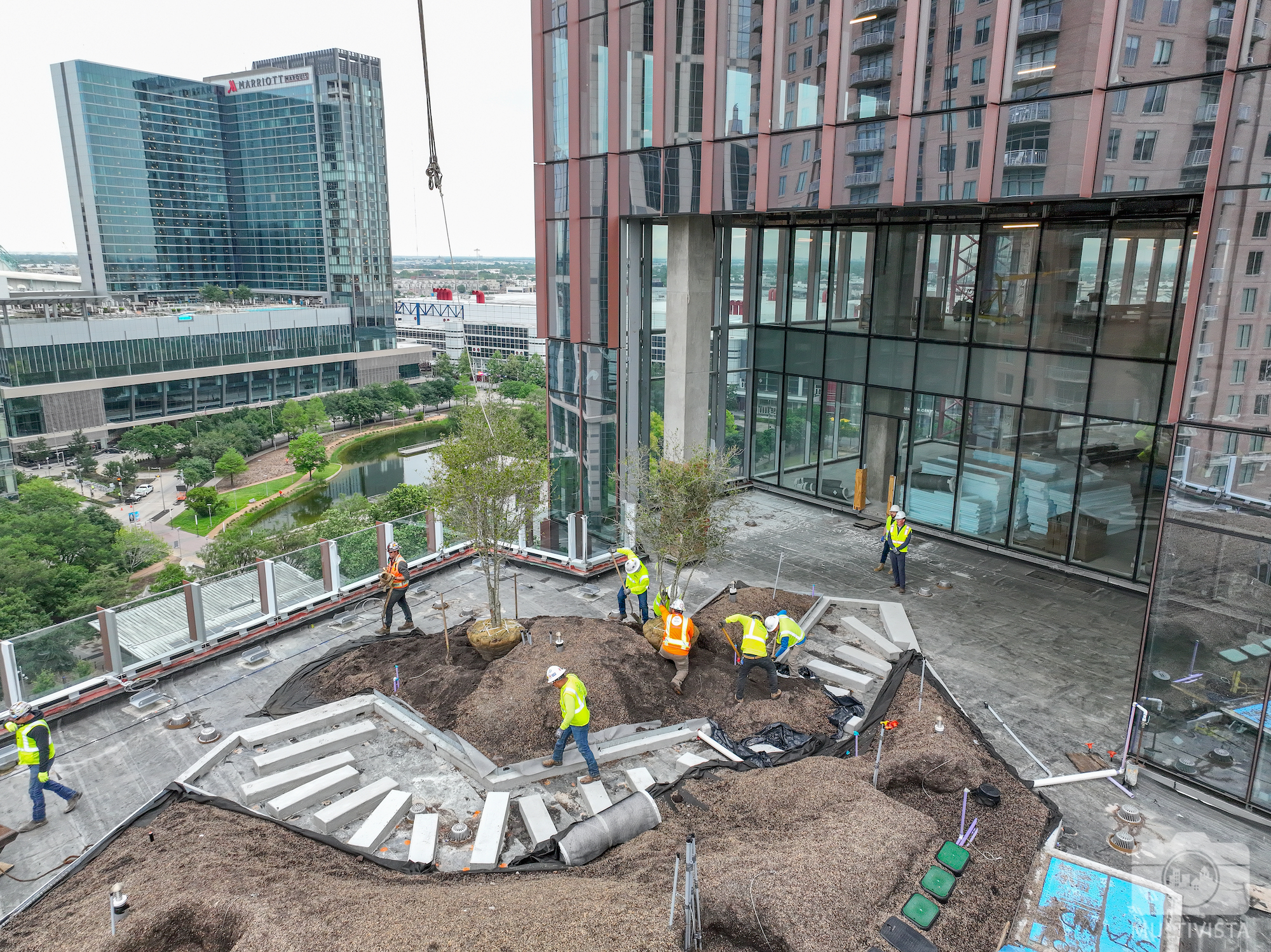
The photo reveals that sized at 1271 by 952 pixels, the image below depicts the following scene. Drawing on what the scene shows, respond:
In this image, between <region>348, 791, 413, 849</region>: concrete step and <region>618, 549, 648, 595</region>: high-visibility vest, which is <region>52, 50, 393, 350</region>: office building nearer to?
<region>618, 549, 648, 595</region>: high-visibility vest

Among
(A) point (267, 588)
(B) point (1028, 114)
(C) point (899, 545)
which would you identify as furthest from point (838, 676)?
(A) point (267, 588)

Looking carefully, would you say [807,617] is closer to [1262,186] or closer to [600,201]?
[1262,186]

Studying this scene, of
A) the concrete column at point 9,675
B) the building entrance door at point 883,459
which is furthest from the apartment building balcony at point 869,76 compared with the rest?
the concrete column at point 9,675

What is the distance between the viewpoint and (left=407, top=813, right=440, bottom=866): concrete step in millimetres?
8203

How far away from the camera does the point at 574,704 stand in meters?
9.41

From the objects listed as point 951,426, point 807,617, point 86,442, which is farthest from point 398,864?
point 86,442

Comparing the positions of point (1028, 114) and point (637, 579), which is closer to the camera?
point (1028, 114)

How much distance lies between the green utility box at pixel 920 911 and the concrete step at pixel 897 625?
20.9 ft

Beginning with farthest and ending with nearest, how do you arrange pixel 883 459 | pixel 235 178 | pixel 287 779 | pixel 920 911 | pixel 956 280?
1. pixel 235 178
2. pixel 883 459
3. pixel 956 280
4. pixel 287 779
5. pixel 920 911

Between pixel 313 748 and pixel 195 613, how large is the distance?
4.40 metres

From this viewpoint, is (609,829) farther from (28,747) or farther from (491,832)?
(28,747)

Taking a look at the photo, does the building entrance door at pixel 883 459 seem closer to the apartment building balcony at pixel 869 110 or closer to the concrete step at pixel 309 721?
the apartment building balcony at pixel 869 110

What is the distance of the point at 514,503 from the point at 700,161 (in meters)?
7.95

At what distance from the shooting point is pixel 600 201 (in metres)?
17.3
